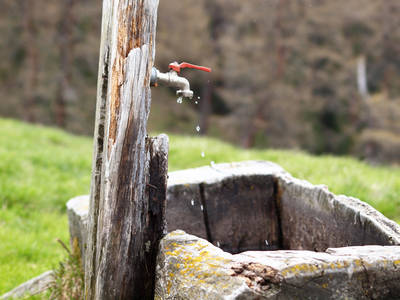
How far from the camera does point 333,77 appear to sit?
1883cm

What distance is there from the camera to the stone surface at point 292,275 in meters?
1.66

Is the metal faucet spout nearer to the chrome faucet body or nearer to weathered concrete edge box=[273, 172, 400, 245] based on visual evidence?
the chrome faucet body

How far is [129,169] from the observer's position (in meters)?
2.15

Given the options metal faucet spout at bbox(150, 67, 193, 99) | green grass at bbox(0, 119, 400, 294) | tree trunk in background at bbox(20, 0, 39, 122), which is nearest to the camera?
metal faucet spout at bbox(150, 67, 193, 99)

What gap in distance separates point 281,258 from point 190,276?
398 millimetres

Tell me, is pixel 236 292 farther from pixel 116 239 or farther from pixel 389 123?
pixel 389 123

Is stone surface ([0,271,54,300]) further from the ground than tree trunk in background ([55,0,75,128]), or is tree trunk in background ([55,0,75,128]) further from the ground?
tree trunk in background ([55,0,75,128])

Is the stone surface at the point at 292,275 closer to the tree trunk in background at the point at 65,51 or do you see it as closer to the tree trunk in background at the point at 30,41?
the tree trunk in background at the point at 65,51

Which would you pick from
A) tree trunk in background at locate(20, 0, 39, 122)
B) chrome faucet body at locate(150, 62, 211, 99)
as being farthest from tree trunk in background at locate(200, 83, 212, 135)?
chrome faucet body at locate(150, 62, 211, 99)

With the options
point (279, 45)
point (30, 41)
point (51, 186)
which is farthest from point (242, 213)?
point (30, 41)

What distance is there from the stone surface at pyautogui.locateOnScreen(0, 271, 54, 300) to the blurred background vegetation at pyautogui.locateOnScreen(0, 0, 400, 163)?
11610 millimetres

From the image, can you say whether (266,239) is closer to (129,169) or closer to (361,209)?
(361,209)

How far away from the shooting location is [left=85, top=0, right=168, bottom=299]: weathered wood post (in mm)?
2133

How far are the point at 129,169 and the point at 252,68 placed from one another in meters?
14.7
